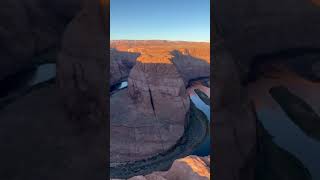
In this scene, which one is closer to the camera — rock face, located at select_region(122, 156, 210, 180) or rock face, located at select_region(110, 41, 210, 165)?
rock face, located at select_region(122, 156, 210, 180)

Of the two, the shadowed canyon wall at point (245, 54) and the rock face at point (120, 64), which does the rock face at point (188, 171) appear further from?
the rock face at point (120, 64)

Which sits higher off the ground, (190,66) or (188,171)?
(190,66)

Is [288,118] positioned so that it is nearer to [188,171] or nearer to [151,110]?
[188,171]
